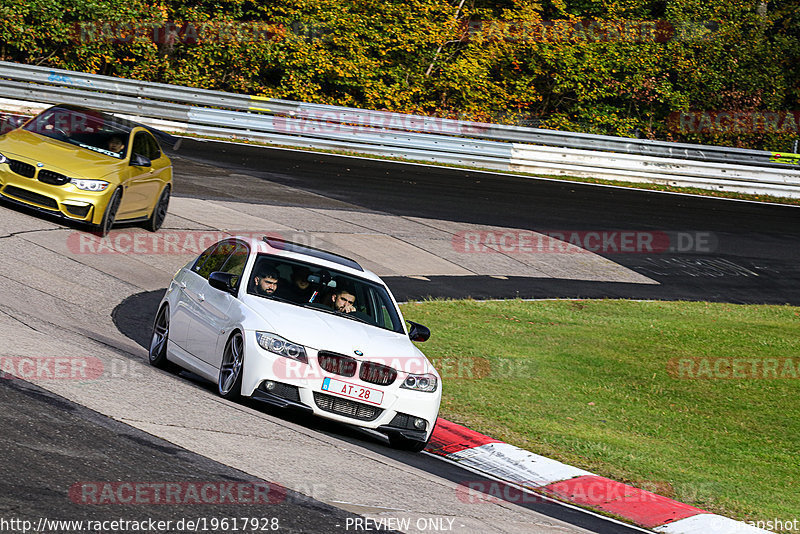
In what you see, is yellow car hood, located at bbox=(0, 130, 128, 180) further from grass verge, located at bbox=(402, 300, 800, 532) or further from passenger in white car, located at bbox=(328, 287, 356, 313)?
passenger in white car, located at bbox=(328, 287, 356, 313)

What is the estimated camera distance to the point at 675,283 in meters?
20.5

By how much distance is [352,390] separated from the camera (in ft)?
28.6

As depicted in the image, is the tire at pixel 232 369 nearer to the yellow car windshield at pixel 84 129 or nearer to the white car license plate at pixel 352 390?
the white car license plate at pixel 352 390

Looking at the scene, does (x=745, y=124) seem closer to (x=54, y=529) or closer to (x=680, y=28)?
(x=680, y=28)

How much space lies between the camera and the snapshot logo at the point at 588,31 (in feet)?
124

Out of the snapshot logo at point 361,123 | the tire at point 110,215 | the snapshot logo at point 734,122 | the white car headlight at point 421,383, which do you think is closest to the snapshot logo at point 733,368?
the white car headlight at point 421,383

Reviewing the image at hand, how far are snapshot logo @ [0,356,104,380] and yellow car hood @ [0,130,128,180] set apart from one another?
279 inches

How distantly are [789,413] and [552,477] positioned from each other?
13.2ft

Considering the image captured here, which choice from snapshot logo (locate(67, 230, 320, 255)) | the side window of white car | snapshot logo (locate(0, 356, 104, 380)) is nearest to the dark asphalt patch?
snapshot logo (locate(0, 356, 104, 380))

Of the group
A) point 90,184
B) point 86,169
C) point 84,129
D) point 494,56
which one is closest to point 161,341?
point 90,184

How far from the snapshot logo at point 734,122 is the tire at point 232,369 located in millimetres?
32239

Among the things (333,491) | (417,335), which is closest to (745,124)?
(417,335)

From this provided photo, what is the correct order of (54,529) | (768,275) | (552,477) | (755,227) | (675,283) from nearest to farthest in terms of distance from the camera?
1. (54,529)
2. (552,477)
3. (675,283)
4. (768,275)
5. (755,227)

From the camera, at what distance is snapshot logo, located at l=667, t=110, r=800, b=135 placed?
124 feet
